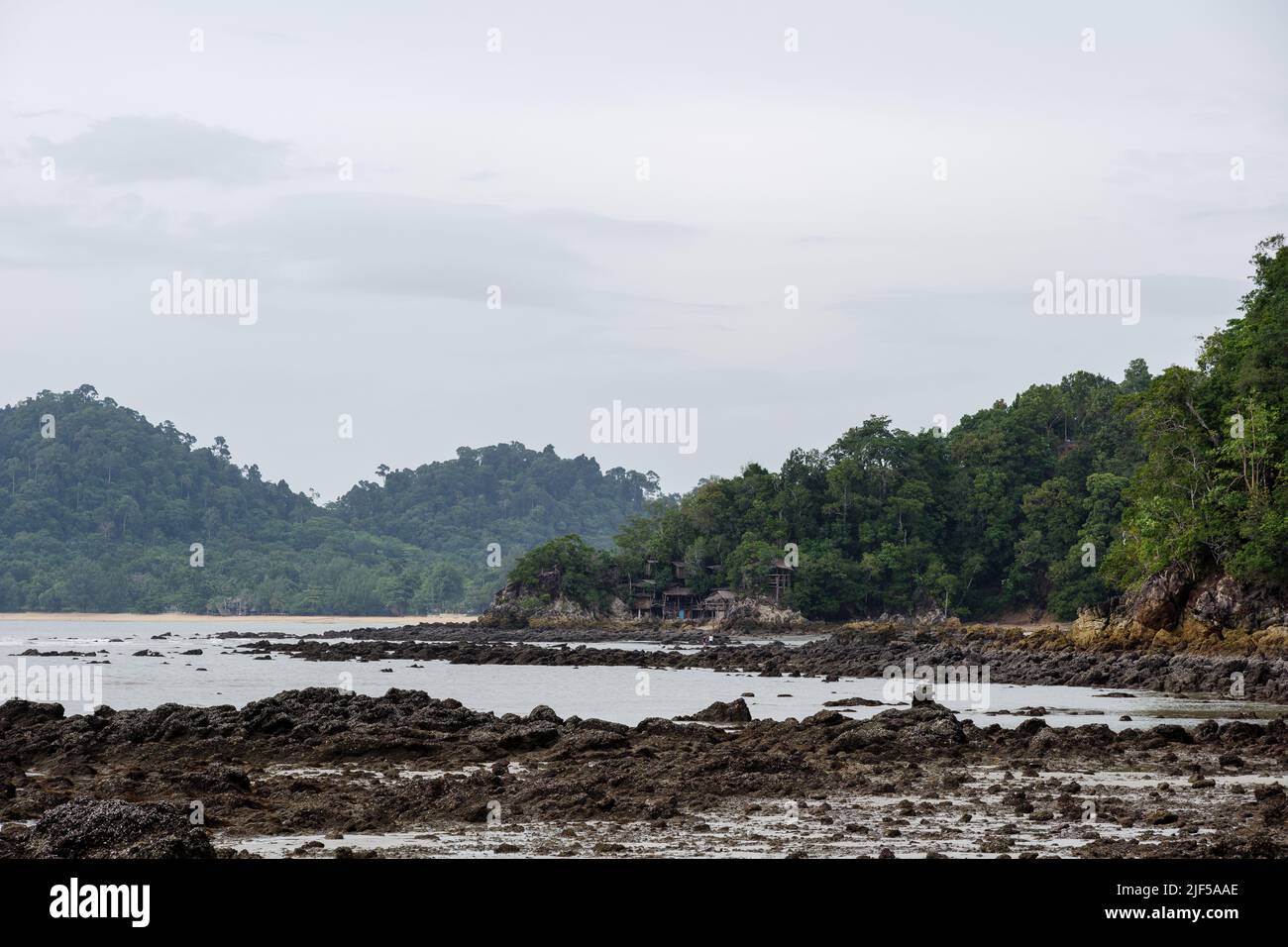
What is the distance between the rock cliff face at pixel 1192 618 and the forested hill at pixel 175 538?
4222 inches

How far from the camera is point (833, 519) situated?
99.9m

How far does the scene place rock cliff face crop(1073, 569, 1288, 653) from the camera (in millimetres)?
42062

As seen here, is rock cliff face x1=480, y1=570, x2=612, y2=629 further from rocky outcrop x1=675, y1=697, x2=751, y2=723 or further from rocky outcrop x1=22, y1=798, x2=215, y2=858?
rocky outcrop x1=22, y1=798, x2=215, y2=858

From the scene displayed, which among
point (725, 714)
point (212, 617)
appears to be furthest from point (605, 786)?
point (212, 617)

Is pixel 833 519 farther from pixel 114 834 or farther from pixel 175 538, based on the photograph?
pixel 175 538

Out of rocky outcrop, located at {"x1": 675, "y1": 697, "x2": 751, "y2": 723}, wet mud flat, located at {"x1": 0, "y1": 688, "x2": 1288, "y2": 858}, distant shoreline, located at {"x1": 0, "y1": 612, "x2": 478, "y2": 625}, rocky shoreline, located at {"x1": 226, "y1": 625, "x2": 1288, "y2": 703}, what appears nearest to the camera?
wet mud flat, located at {"x1": 0, "y1": 688, "x2": 1288, "y2": 858}

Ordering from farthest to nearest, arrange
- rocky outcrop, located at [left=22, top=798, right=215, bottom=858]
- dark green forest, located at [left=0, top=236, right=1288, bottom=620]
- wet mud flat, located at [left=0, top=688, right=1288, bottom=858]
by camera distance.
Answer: dark green forest, located at [left=0, top=236, right=1288, bottom=620] → wet mud flat, located at [left=0, top=688, right=1288, bottom=858] → rocky outcrop, located at [left=22, top=798, right=215, bottom=858]

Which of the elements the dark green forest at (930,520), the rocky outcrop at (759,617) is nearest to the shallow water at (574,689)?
the rocky outcrop at (759,617)

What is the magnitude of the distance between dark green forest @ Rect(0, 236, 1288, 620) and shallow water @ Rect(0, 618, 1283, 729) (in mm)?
14216

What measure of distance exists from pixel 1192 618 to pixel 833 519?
180ft

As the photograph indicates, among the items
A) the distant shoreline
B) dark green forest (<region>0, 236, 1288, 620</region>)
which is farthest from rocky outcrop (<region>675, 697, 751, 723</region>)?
the distant shoreline
